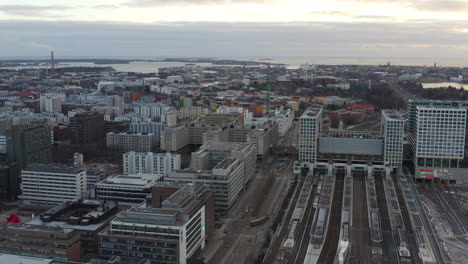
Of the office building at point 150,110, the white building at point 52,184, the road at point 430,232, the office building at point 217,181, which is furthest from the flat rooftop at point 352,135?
the office building at point 150,110

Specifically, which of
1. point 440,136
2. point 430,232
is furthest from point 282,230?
point 440,136

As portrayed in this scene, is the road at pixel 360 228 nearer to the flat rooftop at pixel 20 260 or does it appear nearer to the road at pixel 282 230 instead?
the road at pixel 282 230

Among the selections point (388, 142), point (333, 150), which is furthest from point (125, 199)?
point (388, 142)

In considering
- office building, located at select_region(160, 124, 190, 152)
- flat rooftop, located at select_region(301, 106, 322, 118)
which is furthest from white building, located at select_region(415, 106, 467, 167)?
office building, located at select_region(160, 124, 190, 152)

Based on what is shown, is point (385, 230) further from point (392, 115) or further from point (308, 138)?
point (392, 115)

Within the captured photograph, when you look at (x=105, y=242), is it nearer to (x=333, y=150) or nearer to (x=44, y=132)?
(x=44, y=132)

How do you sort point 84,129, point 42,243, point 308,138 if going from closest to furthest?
1. point 42,243
2. point 308,138
3. point 84,129
